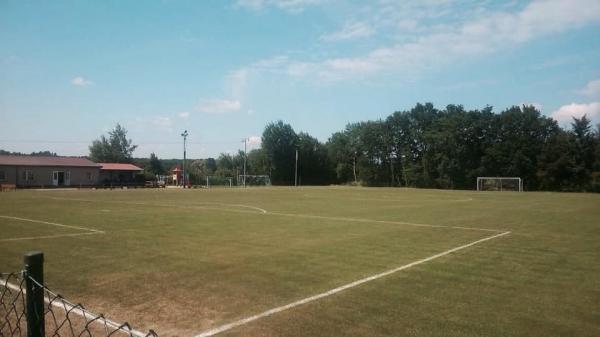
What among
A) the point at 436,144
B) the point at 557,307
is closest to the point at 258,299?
the point at 557,307

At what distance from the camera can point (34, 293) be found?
3.45 m

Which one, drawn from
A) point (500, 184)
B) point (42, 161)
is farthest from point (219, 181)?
point (500, 184)

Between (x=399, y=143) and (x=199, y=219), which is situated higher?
(x=399, y=143)

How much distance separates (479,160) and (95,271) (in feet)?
246

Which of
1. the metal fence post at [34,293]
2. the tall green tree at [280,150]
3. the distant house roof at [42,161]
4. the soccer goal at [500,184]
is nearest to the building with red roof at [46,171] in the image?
the distant house roof at [42,161]

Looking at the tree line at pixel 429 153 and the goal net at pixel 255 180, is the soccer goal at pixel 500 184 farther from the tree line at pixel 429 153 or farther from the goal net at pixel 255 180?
the goal net at pixel 255 180

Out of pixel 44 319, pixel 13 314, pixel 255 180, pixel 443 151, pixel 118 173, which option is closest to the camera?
pixel 44 319

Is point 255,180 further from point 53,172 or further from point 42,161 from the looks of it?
point 42,161

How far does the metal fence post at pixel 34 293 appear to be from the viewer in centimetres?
340

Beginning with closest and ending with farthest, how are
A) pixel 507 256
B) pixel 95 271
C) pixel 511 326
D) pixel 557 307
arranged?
pixel 511 326 < pixel 557 307 < pixel 95 271 < pixel 507 256

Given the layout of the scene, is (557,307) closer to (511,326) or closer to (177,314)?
(511,326)

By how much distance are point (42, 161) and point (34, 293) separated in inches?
2598

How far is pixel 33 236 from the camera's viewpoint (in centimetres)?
1223

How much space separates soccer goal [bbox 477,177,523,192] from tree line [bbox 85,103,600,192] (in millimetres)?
3420
